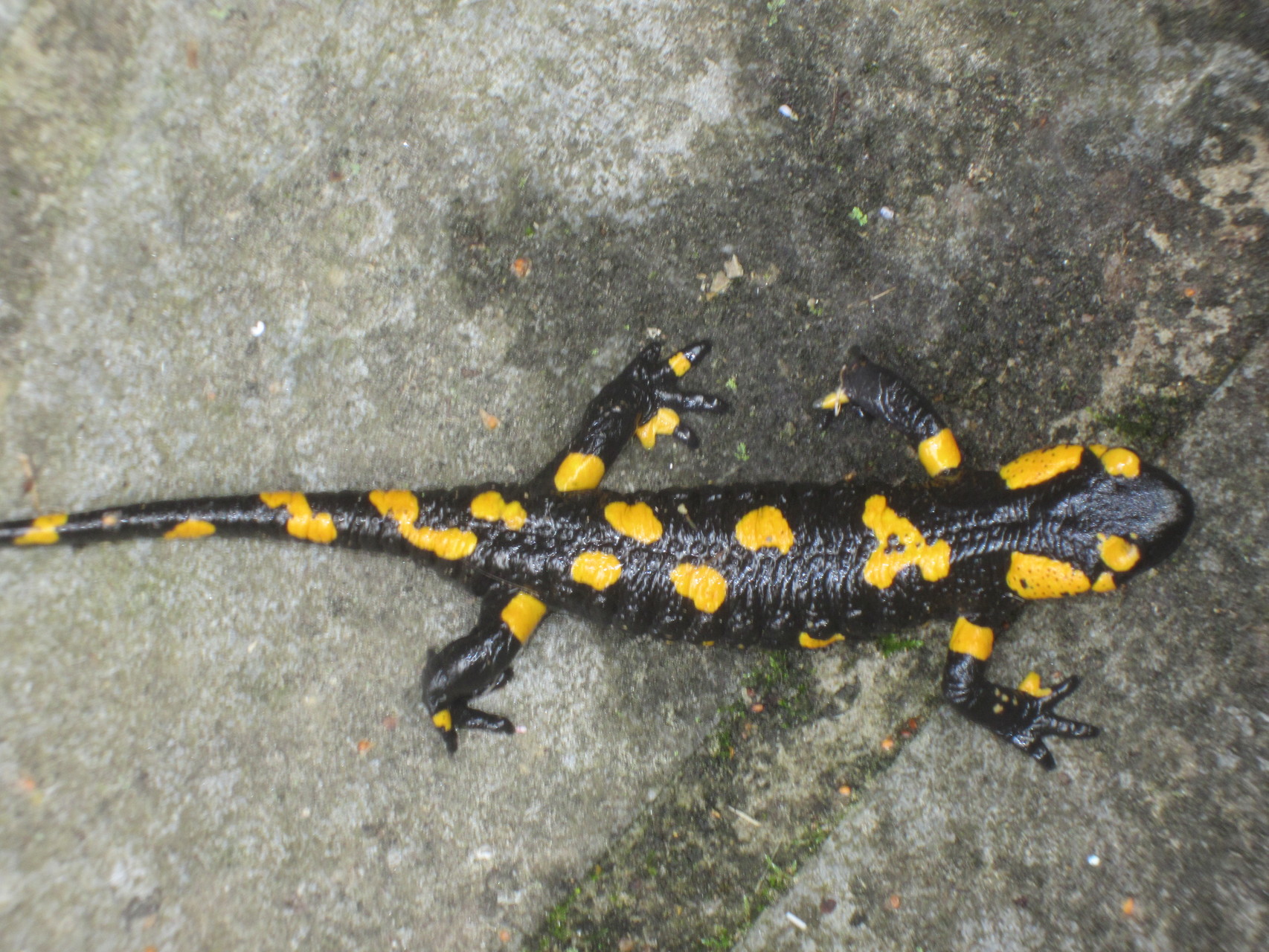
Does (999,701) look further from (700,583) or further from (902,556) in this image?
(700,583)

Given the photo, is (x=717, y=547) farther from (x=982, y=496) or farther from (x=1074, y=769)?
(x=1074, y=769)

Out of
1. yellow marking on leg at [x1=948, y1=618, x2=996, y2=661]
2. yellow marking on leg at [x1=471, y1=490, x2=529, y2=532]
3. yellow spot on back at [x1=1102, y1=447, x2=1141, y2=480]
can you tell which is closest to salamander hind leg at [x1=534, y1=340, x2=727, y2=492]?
yellow marking on leg at [x1=471, y1=490, x2=529, y2=532]

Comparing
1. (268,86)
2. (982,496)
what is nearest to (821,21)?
(982,496)

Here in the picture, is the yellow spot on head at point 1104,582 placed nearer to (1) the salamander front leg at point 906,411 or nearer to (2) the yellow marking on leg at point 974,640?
(2) the yellow marking on leg at point 974,640

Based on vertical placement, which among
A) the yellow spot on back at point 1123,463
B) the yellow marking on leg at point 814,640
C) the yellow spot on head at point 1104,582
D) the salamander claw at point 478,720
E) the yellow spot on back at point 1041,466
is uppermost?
the yellow spot on back at point 1123,463

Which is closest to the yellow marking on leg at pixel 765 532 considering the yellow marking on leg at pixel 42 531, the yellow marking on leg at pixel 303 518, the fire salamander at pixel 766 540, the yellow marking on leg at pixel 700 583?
the fire salamander at pixel 766 540
